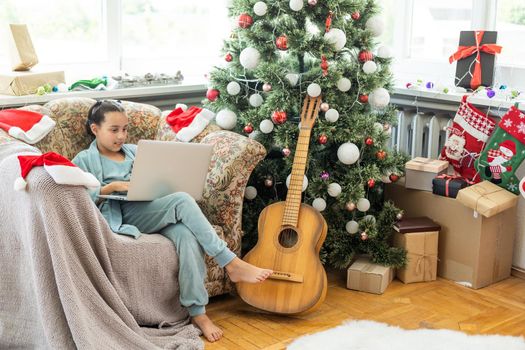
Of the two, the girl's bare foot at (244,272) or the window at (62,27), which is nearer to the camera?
the girl's bare foot at (244,272)

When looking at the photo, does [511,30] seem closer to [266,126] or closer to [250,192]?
[266,126]

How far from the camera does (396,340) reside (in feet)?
9.47

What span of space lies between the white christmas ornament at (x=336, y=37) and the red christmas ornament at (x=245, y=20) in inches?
13.8

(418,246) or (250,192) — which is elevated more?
(250,192)

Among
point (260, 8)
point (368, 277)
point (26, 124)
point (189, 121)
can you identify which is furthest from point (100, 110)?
point (368, 277)

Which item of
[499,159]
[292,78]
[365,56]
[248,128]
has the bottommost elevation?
[499,159]

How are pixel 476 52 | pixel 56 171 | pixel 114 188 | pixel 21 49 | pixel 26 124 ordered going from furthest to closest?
pixel 476 52 < pixel 21 49 < pixel 26 124 < pixel 114 188 < pixel 56 171

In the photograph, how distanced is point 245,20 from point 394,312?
142cm

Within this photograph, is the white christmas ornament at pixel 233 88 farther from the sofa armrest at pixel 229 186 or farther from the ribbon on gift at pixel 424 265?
the ribbon on gift at pixel 424 265

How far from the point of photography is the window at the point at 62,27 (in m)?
3.78

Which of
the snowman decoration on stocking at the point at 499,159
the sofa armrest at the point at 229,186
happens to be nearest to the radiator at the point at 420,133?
the snowman decoration on stocking at the point at 499,159

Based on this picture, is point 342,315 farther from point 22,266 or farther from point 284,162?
point 22,266

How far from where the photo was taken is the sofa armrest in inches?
125

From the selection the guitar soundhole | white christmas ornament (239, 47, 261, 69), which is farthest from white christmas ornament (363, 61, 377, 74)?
the guitar soundhole
